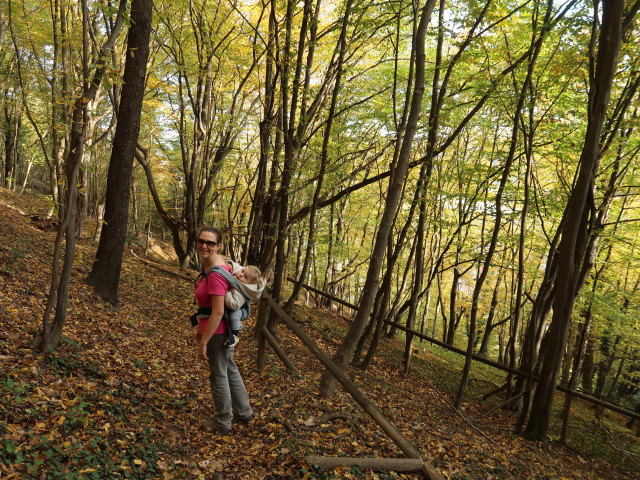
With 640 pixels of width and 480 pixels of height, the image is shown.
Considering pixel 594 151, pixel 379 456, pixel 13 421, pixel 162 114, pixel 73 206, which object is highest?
pixel 162 114

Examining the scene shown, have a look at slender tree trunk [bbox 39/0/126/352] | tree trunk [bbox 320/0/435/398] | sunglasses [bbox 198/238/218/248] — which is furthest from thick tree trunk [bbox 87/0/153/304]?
tree trunk [bbox 320/0/435/398]

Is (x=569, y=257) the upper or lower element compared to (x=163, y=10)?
lower

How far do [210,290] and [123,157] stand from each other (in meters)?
4.93

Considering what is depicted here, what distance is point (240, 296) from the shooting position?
3.93 meters

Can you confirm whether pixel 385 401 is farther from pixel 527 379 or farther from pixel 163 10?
pixel 163 10

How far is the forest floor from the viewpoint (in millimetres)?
3266

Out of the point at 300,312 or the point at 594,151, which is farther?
the point at 300,312

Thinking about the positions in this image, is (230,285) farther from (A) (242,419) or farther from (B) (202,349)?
(A) (242,419)

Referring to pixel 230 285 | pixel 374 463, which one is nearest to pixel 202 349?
pixel 230 285

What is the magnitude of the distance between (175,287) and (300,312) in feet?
14.1

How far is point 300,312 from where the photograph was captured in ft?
45.1

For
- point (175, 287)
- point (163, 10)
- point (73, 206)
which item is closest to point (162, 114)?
point (163, 10)

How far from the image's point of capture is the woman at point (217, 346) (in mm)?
3762

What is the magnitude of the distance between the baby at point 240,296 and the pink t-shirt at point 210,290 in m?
0.08
